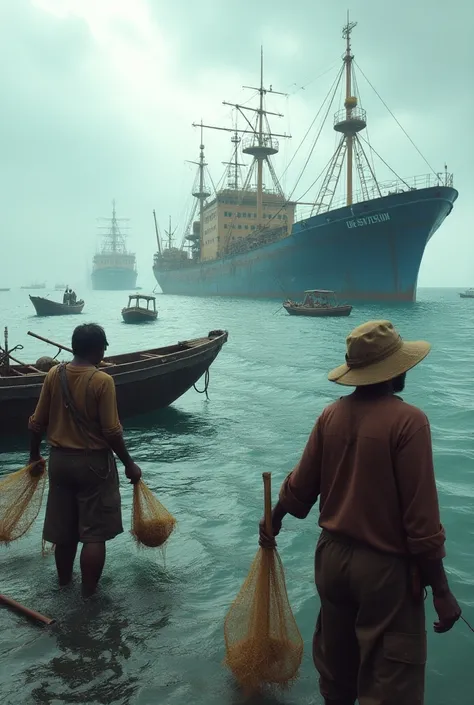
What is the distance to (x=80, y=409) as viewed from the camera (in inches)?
133

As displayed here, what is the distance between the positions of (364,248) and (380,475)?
38.7 meters

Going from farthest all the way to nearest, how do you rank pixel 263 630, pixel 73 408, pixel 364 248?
pixel 364 248
pixel 73 408
pixel 263 630

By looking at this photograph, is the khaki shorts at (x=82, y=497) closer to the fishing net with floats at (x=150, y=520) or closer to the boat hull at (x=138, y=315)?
the fishing net with floats at (x=150, y=520)

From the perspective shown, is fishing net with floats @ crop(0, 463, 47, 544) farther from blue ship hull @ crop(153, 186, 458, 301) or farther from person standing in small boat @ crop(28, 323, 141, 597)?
blue ship hull @ crop(153, 186, 458, 301)

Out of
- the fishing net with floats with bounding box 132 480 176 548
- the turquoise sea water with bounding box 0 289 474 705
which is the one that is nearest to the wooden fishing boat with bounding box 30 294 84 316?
the turquoise sea water with bounding box 0 289 474 705

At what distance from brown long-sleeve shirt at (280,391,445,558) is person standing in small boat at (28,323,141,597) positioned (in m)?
1.67

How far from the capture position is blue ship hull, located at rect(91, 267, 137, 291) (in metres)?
157

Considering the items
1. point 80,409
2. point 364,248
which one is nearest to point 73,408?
point 80,409

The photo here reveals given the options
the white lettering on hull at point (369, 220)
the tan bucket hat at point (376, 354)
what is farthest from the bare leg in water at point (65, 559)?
the white lettering on hull at point (369, 220)

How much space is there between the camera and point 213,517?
5.90 m

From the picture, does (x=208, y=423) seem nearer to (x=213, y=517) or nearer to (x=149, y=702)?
(x=213, y=517)

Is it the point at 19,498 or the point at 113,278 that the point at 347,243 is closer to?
the point at 19,498

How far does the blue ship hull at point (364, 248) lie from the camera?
36.7 m

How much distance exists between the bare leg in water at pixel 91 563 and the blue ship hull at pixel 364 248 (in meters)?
36.4
